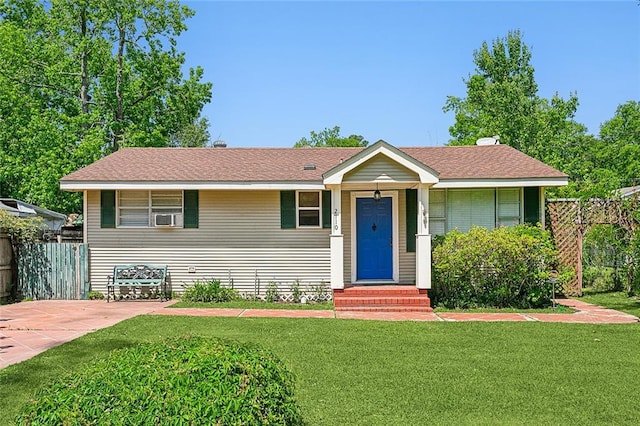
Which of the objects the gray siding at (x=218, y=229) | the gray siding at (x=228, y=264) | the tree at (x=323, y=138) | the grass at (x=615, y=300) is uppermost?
the tree at (x=323, y=138)

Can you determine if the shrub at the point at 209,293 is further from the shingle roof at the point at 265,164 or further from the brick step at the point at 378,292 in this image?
the brick step at the point at 378,292

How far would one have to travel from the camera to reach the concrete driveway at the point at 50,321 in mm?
8188

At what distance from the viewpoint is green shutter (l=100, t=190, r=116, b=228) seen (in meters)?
14.0

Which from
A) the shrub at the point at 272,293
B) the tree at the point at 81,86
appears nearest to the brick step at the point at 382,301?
the shrub at the point at 272,293

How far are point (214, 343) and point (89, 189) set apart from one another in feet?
36.5

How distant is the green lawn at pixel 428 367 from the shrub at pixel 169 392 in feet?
2.35

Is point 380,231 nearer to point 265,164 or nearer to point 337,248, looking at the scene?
point 337,248

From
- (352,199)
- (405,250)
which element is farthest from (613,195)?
(352,199)

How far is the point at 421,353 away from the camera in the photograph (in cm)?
774

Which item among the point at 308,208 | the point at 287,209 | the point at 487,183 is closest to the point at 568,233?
the point at 487,183

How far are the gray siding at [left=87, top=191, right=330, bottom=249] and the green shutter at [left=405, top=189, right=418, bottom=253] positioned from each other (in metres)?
3.24

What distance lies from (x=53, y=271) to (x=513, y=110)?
2477 centimetres

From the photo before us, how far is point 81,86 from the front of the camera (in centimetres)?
2503

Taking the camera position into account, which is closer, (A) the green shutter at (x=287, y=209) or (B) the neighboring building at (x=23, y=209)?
(A) the green shutter at (x=287, y=209)
